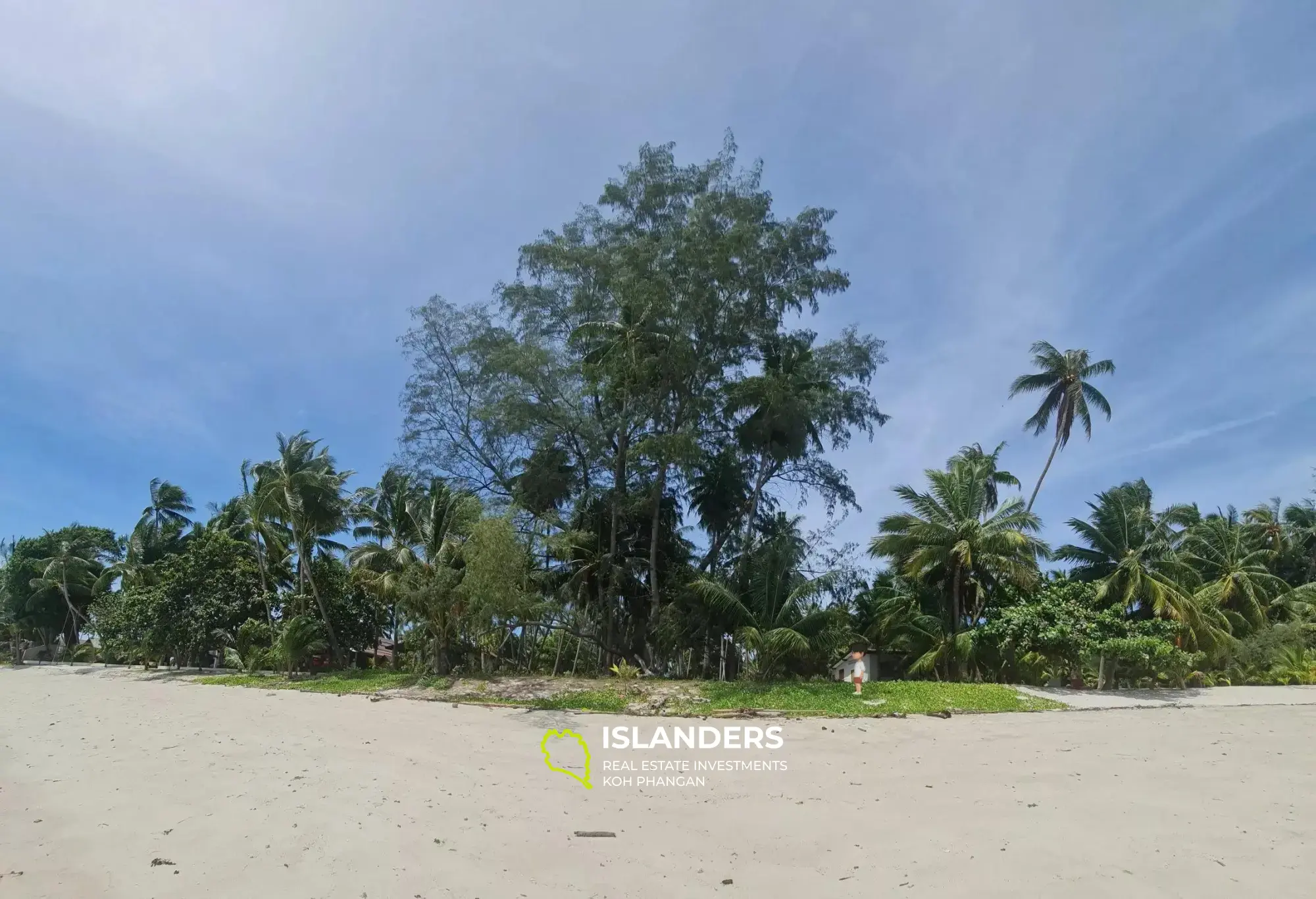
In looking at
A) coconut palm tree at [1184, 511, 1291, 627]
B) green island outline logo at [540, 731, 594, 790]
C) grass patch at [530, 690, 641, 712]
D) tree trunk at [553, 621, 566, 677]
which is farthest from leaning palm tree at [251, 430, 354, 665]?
coconut palm tree at [1184, 511, 1291, 627]

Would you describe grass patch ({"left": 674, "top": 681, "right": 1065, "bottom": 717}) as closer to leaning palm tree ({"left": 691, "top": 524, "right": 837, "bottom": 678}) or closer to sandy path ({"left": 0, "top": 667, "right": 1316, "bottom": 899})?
leaning palm tree ({"left": 691, "top": 524, "right": 837, "bottom": 678})

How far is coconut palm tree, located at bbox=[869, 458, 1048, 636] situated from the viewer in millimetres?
18016

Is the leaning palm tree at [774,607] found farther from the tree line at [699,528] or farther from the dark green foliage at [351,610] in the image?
the dark green foliage at [351,610]

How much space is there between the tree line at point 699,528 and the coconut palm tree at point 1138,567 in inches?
2.9

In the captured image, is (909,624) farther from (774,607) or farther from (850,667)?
(774,607)

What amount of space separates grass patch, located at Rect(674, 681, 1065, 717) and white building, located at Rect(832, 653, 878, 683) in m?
2.10

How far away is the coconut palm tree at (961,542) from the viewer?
18.0 metres

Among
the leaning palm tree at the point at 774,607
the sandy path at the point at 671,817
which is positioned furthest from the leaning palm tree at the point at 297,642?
the leaning palm tree at the point at 774,607

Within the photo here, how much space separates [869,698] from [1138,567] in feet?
31.0

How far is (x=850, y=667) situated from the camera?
61.1ft

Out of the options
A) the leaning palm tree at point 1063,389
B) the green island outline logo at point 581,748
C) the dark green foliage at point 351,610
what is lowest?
the green island outline logo at point 581,748

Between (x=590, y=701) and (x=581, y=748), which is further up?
(x=581, y=748)

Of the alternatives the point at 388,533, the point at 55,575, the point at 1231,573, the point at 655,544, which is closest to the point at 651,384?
the point at 655,544

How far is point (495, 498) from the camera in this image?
21469 millimetres
